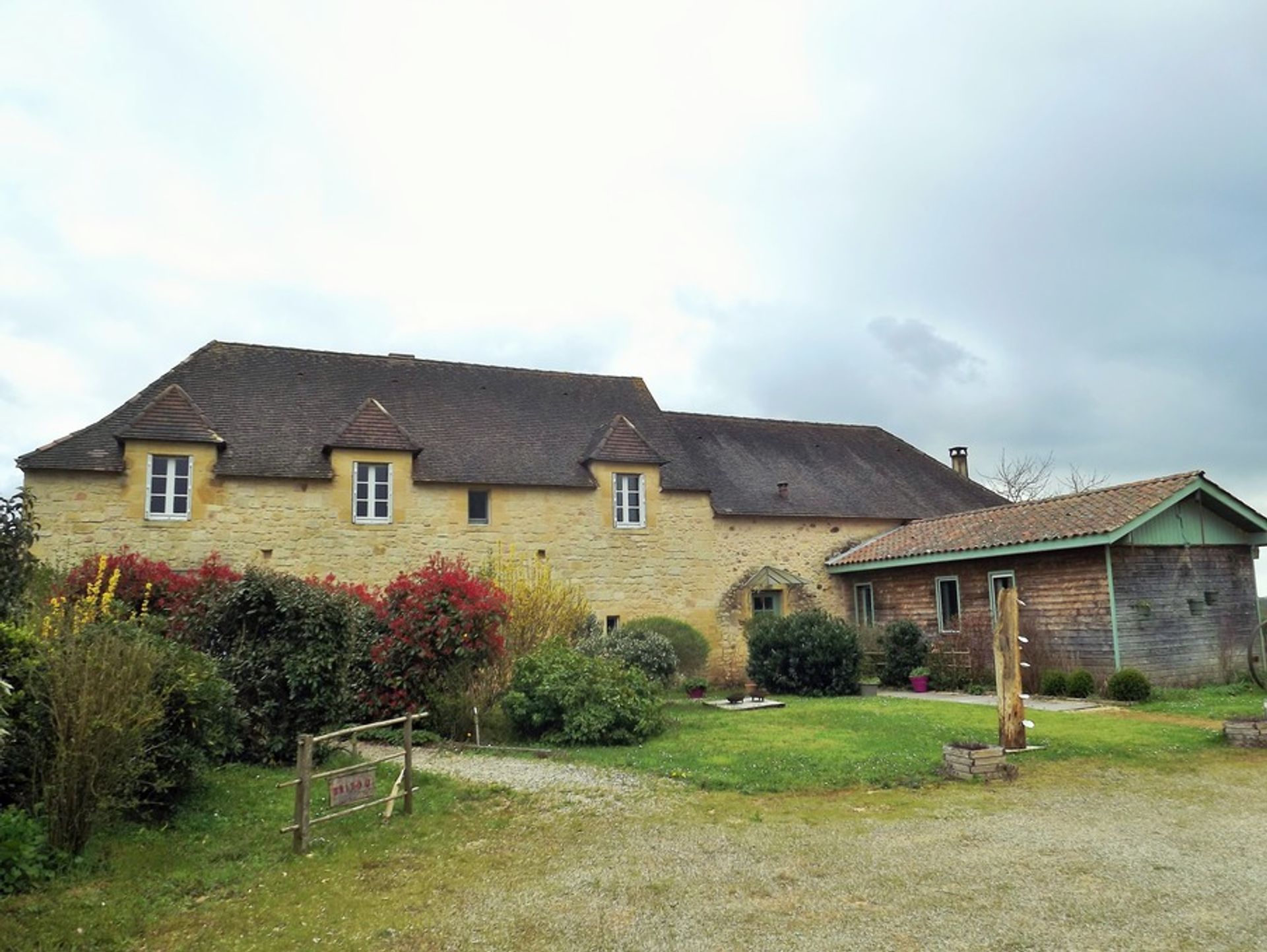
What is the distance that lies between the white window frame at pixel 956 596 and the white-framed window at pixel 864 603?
2402mm

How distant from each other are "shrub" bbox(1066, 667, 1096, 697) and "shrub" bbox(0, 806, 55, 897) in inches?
590

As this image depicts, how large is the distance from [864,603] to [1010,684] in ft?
41.2

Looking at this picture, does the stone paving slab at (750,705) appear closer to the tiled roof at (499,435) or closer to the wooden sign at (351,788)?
the tiled roof at (499,435)

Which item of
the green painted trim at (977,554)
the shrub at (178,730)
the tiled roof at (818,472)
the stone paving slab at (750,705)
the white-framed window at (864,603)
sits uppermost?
the tiled roof at (818,472)

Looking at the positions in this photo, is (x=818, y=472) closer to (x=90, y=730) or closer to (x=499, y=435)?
(x=499, y=435)

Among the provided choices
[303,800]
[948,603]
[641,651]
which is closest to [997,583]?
[948,603]

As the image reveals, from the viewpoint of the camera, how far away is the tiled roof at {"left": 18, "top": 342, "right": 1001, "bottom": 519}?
60.2 feet

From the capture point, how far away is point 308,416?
1942cm

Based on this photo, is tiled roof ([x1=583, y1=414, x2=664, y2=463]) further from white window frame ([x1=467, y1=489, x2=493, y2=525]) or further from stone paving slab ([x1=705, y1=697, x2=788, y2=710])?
stone paving slab ([x1=705, y1=697, x2=788, y2=710])

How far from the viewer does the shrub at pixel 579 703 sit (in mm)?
10812

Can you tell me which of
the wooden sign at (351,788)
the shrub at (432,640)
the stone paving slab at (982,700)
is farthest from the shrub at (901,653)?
the wooden sign at (351,788)

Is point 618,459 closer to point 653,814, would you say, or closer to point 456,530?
point 456,530

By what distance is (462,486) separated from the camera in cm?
1923

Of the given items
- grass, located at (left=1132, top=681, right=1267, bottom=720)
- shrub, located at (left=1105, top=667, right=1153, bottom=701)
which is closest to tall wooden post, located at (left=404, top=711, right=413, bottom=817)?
grass, located at (left=1132, top=681, right=1267, bottom=720)
